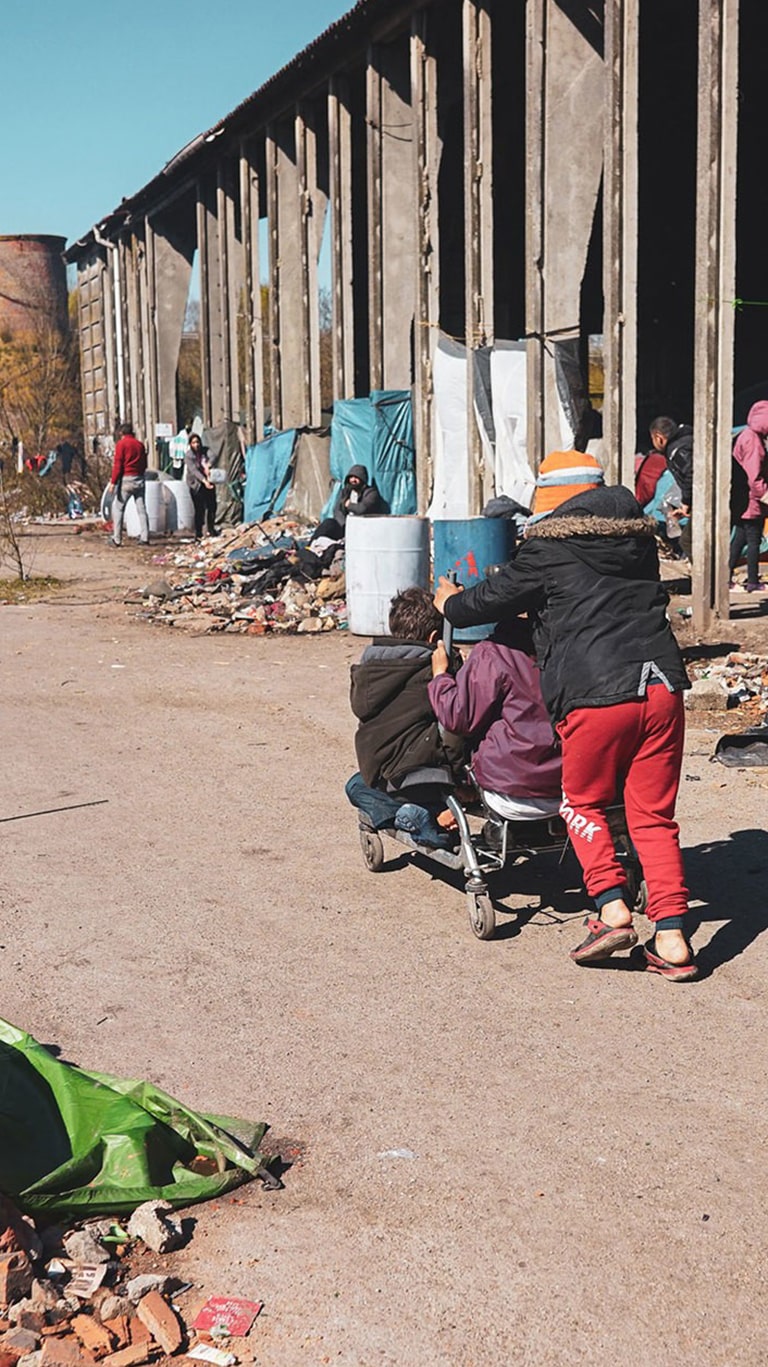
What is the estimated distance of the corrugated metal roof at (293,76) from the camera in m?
21.7

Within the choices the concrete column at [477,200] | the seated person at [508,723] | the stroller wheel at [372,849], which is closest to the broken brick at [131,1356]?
the seated person at [508,723]

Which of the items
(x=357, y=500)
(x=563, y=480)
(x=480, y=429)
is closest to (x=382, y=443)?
(x=357, y=500)

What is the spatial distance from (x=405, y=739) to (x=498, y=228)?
75.2ft

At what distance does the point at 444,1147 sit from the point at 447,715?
219cm

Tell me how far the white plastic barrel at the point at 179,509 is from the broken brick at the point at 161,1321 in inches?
1062

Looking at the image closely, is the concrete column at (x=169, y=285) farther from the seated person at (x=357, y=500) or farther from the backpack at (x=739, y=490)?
the backpack at (x=739, y=490)

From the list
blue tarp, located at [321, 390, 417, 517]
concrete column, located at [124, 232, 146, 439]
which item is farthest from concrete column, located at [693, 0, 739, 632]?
concrete column, located at [124, 232, 146, 439]

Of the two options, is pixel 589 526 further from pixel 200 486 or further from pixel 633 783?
pixel 200 486

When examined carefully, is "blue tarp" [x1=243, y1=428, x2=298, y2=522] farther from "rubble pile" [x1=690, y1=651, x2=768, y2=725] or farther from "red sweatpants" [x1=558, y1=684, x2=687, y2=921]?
"red sweatpants" [x1=558, y1=684, x2=687, y2=921]

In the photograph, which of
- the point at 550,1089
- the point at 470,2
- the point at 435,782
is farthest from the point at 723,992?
the point at 470,2

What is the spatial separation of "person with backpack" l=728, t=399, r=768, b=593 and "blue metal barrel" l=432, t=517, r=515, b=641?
261 centimetres

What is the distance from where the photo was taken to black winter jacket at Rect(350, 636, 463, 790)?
20.0 ft

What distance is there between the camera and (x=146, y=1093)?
4066 millimetres

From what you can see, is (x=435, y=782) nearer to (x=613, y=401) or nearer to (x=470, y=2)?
(x=613, y=401)
